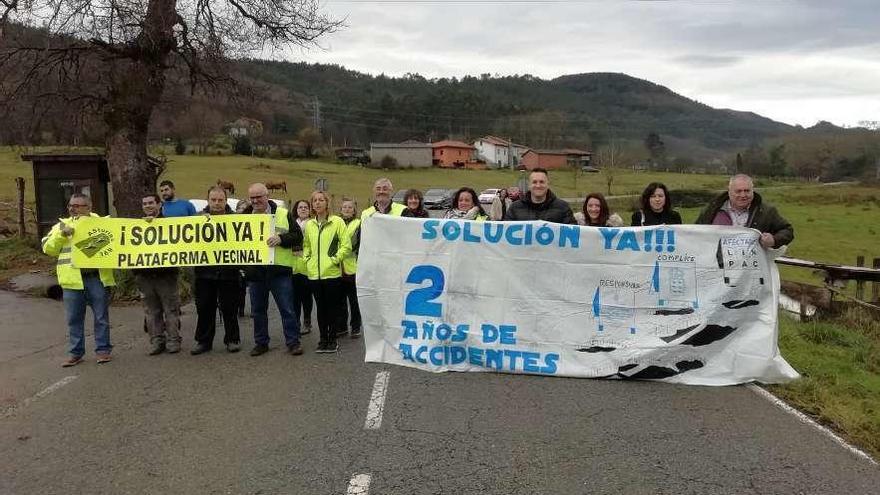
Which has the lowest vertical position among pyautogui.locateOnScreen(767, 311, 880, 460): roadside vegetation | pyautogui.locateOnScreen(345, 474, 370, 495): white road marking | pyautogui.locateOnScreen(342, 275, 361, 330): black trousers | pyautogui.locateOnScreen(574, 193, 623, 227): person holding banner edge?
pyautogui.locateOnScreen(767, 311, 880, 460): roadside vegetation

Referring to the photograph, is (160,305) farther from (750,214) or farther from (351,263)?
(750,214)

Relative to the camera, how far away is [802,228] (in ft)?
120

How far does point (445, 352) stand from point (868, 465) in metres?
3.70

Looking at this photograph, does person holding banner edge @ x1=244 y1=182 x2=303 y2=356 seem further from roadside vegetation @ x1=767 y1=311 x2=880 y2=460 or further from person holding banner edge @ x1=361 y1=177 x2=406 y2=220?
roadside vegetation @ x1=767 y1=311 x2=880 y2=460

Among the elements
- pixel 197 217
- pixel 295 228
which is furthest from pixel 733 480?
pixel 197 217

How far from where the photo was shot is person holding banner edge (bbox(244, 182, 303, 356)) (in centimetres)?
754

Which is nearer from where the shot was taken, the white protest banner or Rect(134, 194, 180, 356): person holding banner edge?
the white protest banner

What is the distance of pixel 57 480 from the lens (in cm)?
435

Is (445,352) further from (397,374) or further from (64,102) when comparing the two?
(64,102)

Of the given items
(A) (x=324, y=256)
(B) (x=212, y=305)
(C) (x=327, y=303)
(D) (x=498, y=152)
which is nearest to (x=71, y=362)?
(B) (x=212, y=305)

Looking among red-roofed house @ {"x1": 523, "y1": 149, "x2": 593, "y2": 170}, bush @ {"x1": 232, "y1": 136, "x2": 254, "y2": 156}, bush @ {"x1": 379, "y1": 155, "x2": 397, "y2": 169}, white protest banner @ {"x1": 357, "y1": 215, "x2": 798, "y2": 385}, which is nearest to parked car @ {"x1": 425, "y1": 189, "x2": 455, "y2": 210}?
white protest banner @ {"x1": 357, "y1": 215, "x2": 798, "y2": 385}

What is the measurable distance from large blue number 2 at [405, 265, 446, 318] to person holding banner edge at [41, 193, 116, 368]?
3.49 metres

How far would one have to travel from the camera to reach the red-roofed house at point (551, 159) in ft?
344

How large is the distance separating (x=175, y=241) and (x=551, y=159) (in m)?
103
